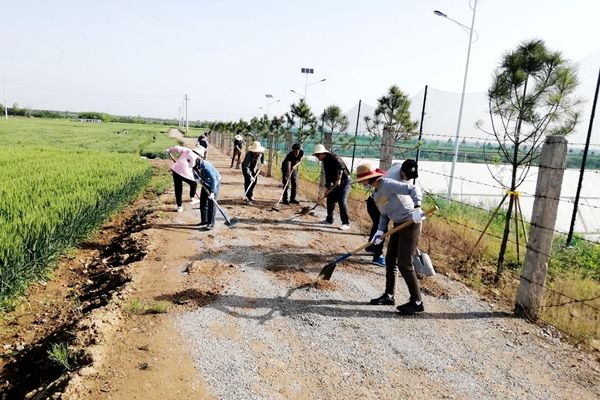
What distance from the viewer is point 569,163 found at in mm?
10000

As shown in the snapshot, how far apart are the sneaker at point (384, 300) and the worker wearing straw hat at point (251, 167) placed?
20.0 feet

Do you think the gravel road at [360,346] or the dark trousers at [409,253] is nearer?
the gravel road at [360,346]

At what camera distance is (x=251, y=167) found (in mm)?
10781

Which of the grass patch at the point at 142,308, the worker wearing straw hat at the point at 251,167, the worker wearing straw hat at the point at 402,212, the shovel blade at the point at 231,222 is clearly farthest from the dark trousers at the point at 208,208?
the worker wearing straw hat at the point at 402,212

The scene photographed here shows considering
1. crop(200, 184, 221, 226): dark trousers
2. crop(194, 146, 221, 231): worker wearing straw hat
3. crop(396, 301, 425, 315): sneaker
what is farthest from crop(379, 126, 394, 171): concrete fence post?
crop(396, 301, 425, 315): sneaker

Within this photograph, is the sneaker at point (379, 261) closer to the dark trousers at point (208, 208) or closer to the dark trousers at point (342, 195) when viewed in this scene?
the dark trousers at point (342, 195)

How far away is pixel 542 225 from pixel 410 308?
158cm

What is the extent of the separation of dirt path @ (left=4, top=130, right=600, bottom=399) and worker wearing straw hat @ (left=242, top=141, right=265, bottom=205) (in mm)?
4576

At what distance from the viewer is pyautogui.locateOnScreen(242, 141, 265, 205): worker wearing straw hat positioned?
1034 cm

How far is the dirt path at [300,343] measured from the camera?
311cm

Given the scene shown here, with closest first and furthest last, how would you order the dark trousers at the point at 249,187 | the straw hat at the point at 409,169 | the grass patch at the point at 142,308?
the grass patch at the point at 142,308 < the straw hat at the point at 409,169 < the dark trousers at the point at 249,187

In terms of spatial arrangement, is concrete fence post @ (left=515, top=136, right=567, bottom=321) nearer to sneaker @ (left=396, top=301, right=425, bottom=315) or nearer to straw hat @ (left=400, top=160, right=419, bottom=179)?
sneaker @ (left=396, top=301, right=425, bottom=315)

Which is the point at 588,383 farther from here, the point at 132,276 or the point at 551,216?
the point at 132,276

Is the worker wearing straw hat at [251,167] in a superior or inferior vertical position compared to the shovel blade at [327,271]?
superior
